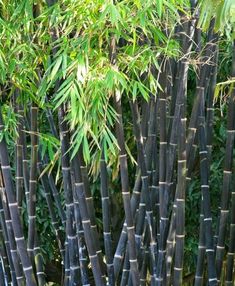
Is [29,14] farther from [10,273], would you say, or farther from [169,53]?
[10,273]

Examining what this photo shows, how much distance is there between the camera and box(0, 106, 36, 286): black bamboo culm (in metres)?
2.86

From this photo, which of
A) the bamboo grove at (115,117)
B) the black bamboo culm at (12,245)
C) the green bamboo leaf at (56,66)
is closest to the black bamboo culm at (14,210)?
the bamboo grove at (115,117)

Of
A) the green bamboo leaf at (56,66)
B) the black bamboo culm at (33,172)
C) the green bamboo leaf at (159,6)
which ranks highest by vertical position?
the green bamboo leaf at (159,6)

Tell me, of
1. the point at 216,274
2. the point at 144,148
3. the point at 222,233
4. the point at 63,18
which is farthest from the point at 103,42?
the point at 216,274

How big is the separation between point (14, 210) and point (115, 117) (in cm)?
68

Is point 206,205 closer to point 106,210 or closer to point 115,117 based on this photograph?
point 106,210

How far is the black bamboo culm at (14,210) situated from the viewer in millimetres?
2855

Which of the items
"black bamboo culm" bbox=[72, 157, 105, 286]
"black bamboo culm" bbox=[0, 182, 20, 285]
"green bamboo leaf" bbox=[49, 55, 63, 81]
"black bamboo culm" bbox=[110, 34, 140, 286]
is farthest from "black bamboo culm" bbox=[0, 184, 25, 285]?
"green bamboo leaf" bbox=[49, 55, 63, 81]

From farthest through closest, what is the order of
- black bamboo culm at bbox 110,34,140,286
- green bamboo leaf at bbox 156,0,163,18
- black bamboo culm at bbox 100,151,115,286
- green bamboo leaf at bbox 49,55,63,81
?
1. black bamboo culm at bbox 100,151,115,286
2. black bamboo culm at bbox 110,34,140,286
3. green bamboo leaf at bbox 49,55,63,81
4. green bamboo leaf at bbox 156,0,163,18

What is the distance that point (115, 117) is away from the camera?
2.68 meters

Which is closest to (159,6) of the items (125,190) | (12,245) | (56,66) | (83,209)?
(56,66)

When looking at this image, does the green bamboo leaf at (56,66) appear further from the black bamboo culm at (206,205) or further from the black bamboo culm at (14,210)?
the black bamboo culm at (206,205)

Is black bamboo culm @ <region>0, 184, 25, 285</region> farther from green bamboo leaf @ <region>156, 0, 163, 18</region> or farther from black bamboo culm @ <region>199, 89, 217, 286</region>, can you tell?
green bamboo leaf @ <region>156, 0, 163, 18</region>

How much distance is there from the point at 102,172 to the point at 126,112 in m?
1.04
